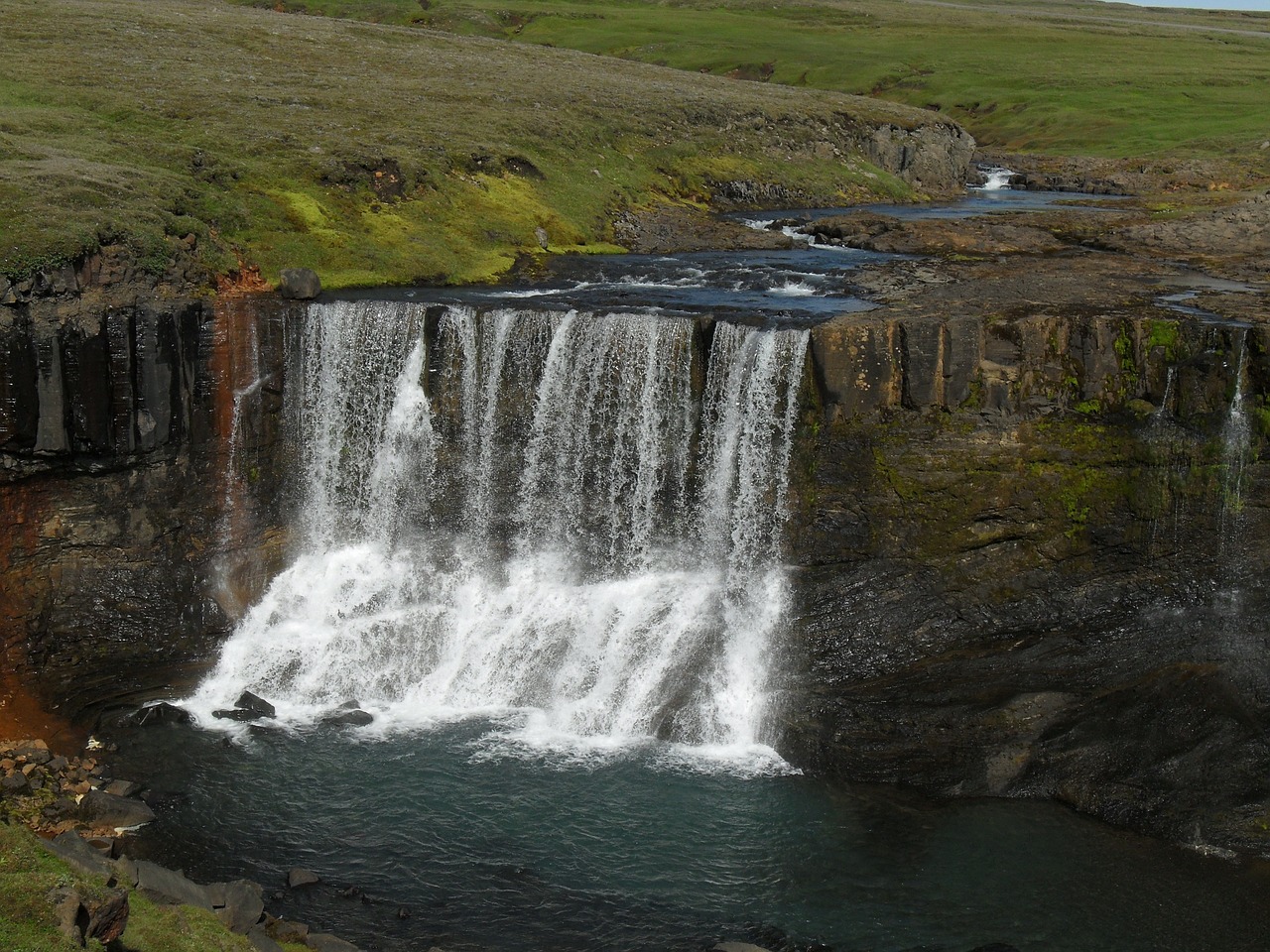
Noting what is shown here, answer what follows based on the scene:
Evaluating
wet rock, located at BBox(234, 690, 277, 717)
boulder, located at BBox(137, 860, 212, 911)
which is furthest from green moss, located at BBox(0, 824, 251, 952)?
wet rock, located at BBox(234, 690, 277, 717)

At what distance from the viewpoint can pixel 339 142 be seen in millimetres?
48531

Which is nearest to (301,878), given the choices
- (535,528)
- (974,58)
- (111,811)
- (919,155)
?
(111,811)

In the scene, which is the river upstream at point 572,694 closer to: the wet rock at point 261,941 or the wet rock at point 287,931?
the wet rock at point 287,931

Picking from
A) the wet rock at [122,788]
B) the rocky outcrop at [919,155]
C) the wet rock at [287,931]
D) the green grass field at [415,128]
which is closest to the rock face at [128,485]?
the green grass field at [415,128]

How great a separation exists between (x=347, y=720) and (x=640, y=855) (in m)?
8.60

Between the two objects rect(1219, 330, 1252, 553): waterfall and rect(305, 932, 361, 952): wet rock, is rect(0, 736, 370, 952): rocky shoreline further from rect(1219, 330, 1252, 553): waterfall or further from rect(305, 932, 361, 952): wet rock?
rect(1219, 330, 1252, 553): waterfall

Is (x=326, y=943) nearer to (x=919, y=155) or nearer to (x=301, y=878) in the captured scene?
(x=301, y=878)

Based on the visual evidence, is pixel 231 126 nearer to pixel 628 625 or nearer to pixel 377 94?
pixel 377 94

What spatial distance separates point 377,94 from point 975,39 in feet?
331

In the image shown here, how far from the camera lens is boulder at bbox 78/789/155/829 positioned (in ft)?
79.6

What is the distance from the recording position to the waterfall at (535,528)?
30.2 metres

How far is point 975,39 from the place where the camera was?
461 ft

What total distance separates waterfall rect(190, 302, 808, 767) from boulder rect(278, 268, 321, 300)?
9.09 ft

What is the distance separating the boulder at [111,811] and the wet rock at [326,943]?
18.8ft
